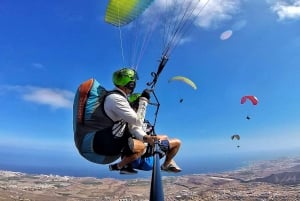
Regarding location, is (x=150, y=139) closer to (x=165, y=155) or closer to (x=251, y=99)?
(x=165, y=155)

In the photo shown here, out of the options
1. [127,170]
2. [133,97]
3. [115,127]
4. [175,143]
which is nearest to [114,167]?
[127,170]

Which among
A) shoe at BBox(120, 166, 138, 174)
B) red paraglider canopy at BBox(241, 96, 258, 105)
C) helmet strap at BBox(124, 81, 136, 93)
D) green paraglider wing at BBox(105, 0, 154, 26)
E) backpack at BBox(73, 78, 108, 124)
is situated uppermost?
red paraglider canopy at BBox(241, 96, 258, 105)

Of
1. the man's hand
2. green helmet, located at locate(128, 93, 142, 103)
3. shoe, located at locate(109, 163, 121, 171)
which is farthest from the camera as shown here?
green helmet, located at locate(128, 93, 142, 103)

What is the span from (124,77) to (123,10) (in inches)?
104

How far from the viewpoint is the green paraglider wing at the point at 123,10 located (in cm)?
682

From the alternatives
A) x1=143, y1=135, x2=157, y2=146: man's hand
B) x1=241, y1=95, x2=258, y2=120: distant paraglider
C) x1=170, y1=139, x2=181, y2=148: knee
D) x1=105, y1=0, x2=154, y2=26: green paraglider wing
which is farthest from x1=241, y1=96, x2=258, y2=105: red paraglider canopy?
x1=143, y1=135, x2=157, y2=146: man's hand

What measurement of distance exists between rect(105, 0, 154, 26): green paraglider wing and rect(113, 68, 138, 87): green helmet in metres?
1.81

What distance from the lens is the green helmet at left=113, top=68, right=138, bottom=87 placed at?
213 inches

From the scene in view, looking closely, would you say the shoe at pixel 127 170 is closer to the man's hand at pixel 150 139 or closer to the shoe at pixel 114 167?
the shoe at pixel 114 167

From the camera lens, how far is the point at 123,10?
7.48 meters

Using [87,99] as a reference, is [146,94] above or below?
above

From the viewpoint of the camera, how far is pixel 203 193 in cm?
11869

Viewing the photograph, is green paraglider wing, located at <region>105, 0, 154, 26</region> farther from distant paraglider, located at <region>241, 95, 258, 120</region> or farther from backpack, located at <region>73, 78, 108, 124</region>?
distant paraglider, located at <region>241, 95, 258, 120</region>

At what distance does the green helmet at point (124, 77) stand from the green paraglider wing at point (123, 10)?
1806mm
